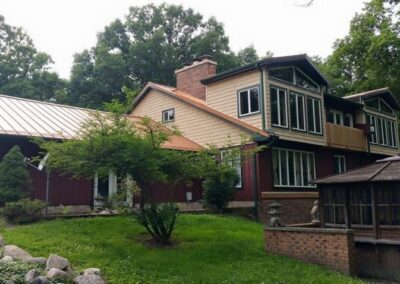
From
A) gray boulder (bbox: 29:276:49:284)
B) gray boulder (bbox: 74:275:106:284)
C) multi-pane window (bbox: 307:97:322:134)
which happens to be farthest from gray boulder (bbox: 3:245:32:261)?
multi-pane window (bbox: 307:97:322:134)

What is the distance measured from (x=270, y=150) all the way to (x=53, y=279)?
11.6 metres

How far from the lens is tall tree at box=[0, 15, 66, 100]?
108ft

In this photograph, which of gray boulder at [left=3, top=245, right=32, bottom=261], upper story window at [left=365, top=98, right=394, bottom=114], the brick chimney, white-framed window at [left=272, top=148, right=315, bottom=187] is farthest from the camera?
upper story window at [left=365, top=98, right=394, bottom=114]

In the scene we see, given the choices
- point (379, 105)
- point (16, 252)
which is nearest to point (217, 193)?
point (16, 252)

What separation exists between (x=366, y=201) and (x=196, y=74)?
1243 centimetres

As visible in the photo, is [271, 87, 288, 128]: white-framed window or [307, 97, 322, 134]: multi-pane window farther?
[307, 97, 322, 134]: multi-pane window

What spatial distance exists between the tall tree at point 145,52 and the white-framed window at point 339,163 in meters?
18.4

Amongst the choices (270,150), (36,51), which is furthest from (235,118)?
(36,51)

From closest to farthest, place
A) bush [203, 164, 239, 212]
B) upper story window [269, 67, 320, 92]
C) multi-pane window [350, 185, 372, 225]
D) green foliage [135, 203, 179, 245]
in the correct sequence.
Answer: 1. green foliage [135, 203, 179, 245]
2. multi-pane window [350, 185, 372, 225]
3. bush [203, 164, 239, 212]
4. upper story window [269, 67, 320, 92]

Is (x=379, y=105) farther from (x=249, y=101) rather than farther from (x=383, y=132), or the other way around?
(x=249, y=101)

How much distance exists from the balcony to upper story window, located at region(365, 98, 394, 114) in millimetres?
2658

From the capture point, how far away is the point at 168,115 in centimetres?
2106

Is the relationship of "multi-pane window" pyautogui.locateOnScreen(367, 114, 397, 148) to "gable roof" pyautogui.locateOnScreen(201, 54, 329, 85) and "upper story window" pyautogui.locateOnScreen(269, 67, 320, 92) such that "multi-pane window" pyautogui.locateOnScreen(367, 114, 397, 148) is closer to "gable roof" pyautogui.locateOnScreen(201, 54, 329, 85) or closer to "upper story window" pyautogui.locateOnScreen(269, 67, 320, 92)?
"upper story window" pyautogui.locateOnScreen(269, 67, 320, 92)

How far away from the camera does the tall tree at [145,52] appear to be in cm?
3616
